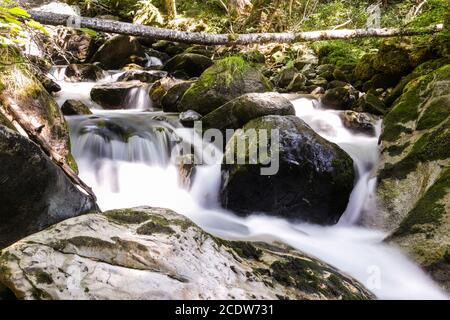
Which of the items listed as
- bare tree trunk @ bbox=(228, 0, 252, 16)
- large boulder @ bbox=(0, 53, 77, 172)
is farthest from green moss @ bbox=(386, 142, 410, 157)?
bare tree trunk @ bbox=(228, 0, 252, 16)

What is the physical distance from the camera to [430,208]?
3.30 meters

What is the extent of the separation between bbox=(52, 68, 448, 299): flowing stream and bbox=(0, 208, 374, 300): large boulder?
928mm

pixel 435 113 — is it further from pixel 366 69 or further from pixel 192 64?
pixel 192 64

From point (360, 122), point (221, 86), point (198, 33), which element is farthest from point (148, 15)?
point (360, 122)

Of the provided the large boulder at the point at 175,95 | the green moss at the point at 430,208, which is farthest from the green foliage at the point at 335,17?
the green moss at the point at 430,208

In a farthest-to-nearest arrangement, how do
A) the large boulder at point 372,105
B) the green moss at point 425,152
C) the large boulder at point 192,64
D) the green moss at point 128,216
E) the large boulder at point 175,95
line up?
1. the large boulder at point 192,64
2. the large boulder at point 175,95
3. the large boulder at point 372,105
4. the green moss at point 425,152
5. the green moss at point 128,216

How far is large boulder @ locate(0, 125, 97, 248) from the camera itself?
2.65 meters

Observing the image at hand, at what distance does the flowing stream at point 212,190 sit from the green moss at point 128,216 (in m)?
1.78

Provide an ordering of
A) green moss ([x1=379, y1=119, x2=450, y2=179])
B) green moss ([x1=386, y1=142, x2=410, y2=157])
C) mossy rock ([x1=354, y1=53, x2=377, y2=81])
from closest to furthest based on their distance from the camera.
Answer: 1. green moss ([x1=379, y1=119, x2=450, y2=179])
2. green moss ([x1=386, y1=142, x2=410, y2=157])
3. mossy rock ([x1=354, y1=53, x2=377, y2=81])

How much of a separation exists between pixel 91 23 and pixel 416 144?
5460 mm

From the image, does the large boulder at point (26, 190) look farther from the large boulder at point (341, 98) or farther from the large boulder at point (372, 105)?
the large boulder at point (341, 98)

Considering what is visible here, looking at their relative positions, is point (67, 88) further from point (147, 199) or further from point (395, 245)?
point (395, 245)

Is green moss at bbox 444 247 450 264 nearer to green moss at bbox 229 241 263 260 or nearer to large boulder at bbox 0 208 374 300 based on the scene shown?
large boulder at bbox 0 208 374 300

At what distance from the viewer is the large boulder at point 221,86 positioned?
6.65 meters
